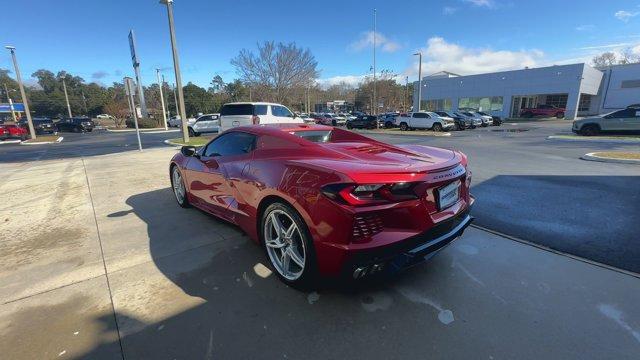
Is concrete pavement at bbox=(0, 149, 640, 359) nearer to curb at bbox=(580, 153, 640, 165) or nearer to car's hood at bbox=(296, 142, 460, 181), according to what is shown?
car's hood at bbox=(296, 142, 460, 181)

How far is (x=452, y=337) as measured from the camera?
2223 millimetres

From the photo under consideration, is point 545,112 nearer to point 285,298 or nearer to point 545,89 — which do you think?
point 545,89

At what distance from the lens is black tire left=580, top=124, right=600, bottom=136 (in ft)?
59.2

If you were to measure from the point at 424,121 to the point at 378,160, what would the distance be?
2492 centimetres

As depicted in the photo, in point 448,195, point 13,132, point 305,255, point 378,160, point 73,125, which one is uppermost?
point 378,160

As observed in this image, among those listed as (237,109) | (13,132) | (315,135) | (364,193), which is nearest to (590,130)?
(237,109)

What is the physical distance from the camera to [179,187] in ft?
17.0

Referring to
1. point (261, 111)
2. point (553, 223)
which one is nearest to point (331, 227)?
point (553, 223)

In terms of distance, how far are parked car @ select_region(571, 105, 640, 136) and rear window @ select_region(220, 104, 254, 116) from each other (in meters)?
18.5

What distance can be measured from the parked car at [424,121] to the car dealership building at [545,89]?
72.8ft

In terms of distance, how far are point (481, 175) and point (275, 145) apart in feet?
19.2

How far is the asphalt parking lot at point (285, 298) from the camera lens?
85.7 inches

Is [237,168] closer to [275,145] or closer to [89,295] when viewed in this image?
[275,145]

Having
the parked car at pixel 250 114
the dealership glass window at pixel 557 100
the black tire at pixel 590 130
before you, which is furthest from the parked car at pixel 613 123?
the dealership glass window at pixel 557 100
